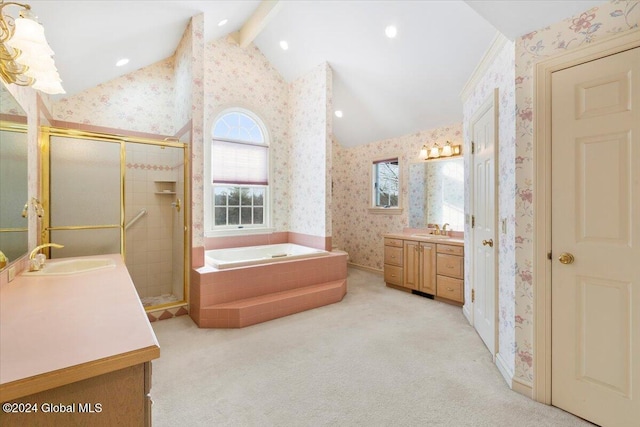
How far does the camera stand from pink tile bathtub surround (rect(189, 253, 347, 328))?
114 inches

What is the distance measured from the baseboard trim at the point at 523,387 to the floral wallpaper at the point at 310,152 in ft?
8.74

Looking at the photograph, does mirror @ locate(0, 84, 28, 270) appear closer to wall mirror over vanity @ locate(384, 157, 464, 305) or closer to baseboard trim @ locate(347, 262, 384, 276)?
wall mirror over vanity @ locate(384, 157, 464, 305)

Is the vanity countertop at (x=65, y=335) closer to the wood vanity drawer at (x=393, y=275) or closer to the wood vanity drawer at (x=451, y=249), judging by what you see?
the wood vanity drawer at (x=451, y=249)

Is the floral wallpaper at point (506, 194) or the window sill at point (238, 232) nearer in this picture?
the floral wallpaper at point (506, 194)

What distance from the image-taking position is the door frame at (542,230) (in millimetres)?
1762

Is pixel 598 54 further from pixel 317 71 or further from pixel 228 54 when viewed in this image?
pixel 228 54

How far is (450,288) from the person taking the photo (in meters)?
3.56

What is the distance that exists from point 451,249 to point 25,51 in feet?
12.8

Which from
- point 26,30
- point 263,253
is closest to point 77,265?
point 26,30

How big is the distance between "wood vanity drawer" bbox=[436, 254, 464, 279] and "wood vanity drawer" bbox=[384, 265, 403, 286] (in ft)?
2.03

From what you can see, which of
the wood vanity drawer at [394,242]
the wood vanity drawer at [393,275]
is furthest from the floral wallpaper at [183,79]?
the wood vanity drawer at [393,275]

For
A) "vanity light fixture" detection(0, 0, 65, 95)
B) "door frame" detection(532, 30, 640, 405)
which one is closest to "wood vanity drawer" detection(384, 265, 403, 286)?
"door frame" detection(532, 30, 640, 405)

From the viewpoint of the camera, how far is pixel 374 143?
17.1 ft

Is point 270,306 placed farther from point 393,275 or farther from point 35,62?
point 35,62
